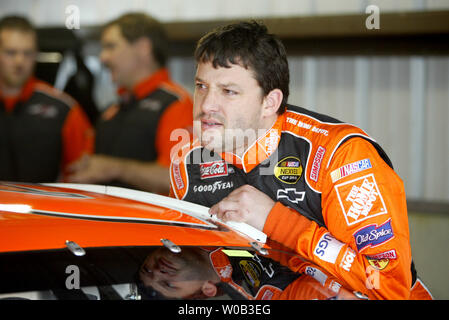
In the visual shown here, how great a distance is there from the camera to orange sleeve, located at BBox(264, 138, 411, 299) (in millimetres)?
1242

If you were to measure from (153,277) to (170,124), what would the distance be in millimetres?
1895

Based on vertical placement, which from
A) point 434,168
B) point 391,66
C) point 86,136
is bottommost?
point 434,168

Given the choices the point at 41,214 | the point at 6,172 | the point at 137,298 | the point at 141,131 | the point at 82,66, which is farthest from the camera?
the point at 82,66

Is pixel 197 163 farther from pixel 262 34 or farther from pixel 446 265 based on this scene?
pixel 446 265

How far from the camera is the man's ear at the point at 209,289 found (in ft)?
3.20

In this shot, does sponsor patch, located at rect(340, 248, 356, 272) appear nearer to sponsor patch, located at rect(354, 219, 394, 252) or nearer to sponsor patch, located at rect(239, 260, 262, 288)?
sponsor patch, located at rect(354, 219, 394, 252)

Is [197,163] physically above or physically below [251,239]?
above

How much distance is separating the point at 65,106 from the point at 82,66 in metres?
0.89

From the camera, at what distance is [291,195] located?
4.86ft

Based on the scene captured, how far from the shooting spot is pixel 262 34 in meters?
1.54

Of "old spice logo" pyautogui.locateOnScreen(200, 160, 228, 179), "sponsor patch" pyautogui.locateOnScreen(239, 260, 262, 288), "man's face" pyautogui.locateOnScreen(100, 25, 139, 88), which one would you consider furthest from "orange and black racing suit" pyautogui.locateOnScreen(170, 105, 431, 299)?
"man's face" pyautogui.locateOnScreen(100, 25, 139, 88)

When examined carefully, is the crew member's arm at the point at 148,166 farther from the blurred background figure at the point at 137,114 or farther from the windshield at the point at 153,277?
the windshield at the point at 153,277

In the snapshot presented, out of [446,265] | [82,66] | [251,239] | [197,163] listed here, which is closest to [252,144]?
[197,163]

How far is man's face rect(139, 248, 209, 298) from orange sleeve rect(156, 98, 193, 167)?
5.80ft
